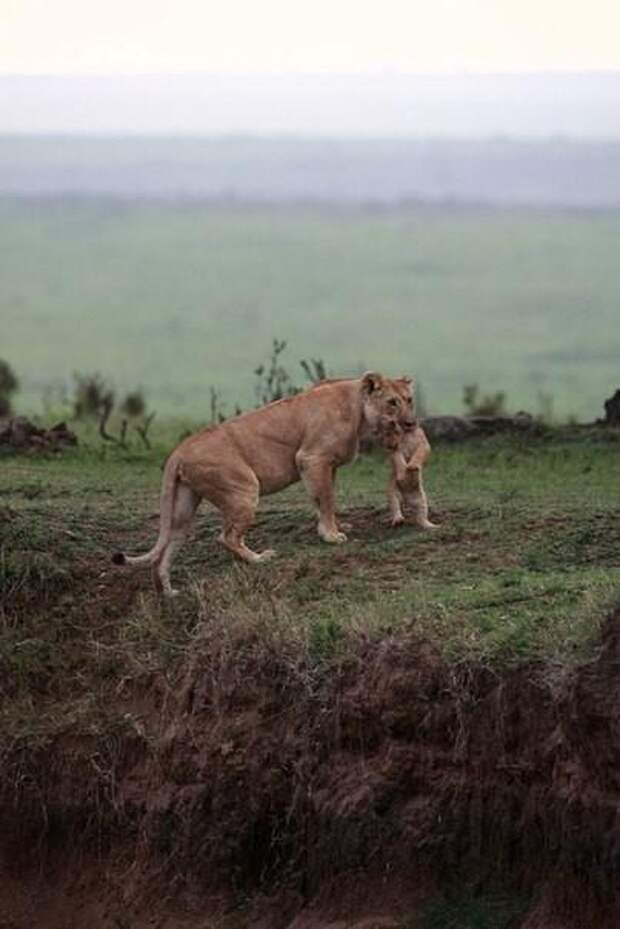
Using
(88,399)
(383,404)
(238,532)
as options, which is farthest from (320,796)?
(88,399)

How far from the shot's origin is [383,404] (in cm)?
1227

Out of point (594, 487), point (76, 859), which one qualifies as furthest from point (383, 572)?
point (594, 487)

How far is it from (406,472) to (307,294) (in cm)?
4378

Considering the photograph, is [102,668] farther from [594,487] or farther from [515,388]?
[515,388]

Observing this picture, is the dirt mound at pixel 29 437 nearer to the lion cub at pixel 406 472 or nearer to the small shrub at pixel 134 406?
the small shrub at pixel 134 406

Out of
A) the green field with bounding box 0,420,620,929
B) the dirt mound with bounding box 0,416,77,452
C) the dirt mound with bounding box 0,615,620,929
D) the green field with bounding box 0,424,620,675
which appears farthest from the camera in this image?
the dirt mound with bounding box 0,416,77,452

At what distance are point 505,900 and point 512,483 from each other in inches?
228

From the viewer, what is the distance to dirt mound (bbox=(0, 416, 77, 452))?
17312 millimetres

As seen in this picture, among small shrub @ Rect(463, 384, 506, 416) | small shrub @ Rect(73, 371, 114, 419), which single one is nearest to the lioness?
small shrub @ Rect(463, 384, 506, 416)

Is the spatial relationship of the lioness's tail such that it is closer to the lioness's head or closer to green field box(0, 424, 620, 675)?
green field box(0, 424, 620, 675)

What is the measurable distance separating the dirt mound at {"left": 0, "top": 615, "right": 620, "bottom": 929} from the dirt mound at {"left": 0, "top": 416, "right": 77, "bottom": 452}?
6557 millimetres

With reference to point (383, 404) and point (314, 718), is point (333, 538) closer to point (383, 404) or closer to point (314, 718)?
point (383, 404)

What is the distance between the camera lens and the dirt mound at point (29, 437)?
17.3 m

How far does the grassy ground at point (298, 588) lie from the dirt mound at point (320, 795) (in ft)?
0.48
